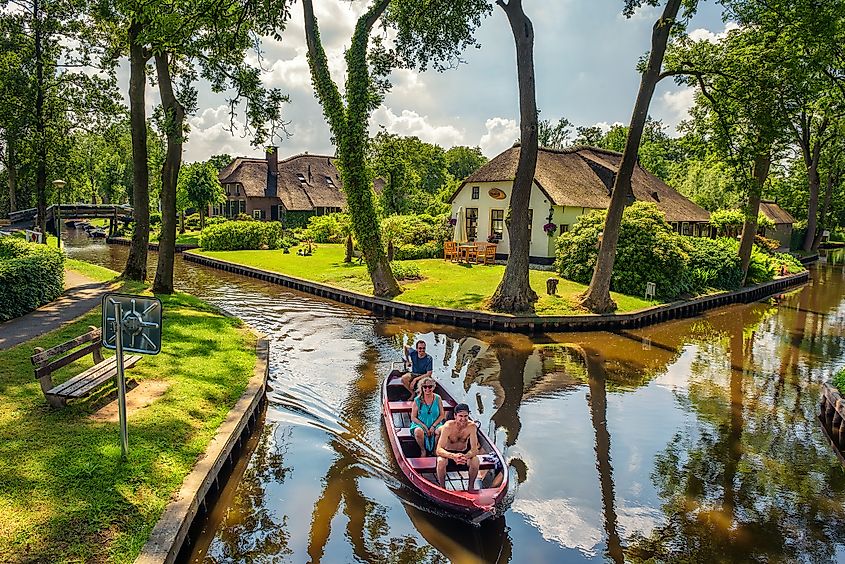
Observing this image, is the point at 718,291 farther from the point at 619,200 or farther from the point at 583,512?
the point at 583,512

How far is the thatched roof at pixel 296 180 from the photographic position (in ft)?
163

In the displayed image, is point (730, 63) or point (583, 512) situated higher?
point (730, 63)

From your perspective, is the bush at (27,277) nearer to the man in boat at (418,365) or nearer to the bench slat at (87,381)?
the bench slat at (87,381)

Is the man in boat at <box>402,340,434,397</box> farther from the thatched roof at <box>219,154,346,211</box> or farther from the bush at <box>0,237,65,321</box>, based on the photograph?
the thatched roof at <box>219,154,346,211</box>

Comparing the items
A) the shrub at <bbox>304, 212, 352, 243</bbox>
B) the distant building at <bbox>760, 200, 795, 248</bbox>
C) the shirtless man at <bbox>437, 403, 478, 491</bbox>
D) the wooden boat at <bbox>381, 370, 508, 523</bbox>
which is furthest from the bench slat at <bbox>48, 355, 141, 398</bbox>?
the distant building at <bbox>760, 200, 795, 248</bbox>

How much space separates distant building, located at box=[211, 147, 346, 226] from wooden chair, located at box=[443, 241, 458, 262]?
69.4ft

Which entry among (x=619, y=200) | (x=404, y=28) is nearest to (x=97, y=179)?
(x=404, y=28)

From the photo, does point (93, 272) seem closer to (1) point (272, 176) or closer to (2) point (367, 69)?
(2) point (367, 69)

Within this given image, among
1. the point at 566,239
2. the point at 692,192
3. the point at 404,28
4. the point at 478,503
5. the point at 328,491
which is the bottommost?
the point at 328,491

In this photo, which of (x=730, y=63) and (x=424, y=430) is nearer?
(x=424, y=430)

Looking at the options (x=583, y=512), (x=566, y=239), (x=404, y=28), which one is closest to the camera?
(x=583, y=512)

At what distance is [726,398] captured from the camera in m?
13.3

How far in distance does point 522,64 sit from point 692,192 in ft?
126

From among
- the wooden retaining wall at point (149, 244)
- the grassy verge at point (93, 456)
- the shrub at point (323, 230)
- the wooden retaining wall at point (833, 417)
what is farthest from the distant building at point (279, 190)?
the wooden retaining wall at point (833, 417)
